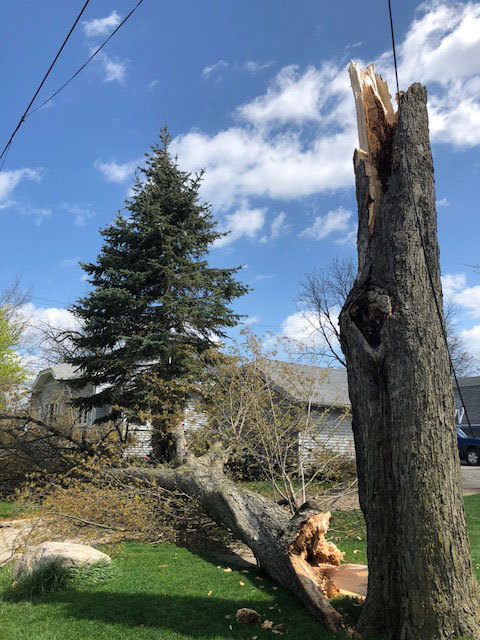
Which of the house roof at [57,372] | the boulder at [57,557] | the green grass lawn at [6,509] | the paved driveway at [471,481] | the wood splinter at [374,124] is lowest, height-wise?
the paved driveway at [471,481]

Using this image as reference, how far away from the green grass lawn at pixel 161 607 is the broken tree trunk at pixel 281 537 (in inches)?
6.1

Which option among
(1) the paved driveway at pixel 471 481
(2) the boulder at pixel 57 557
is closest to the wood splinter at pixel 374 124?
(2) the boulder at pixel 57 557

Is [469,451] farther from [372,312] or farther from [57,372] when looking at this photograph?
[57,372]

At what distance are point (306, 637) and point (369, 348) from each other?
2.26 meters

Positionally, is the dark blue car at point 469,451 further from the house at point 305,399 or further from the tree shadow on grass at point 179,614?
the tree shadow on grass at point 179,614

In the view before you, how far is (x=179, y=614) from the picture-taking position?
435 centimetres

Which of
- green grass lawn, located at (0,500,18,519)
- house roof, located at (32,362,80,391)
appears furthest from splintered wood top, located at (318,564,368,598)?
house roof, located at (32,362,80,391)

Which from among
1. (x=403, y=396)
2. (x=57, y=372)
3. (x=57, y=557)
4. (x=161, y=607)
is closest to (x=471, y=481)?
(x=161, y=607)

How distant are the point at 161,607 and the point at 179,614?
30 centimetres

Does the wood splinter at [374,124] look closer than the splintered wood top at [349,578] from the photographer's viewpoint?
Yes

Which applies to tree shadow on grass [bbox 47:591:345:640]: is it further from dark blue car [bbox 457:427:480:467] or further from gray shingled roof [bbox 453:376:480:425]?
gray shingled roof [bbox 453:376:480:425]

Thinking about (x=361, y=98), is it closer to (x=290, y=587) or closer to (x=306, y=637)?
(x=306, y=637)

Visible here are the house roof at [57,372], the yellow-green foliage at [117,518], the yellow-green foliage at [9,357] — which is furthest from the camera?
the house roof at [57,372]

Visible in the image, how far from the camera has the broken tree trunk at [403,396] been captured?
3.19m
